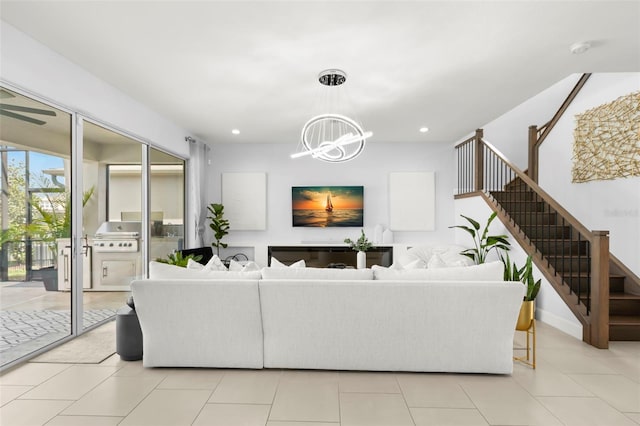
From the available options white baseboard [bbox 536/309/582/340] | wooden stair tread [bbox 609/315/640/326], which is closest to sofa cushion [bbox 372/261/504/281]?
white baseboard [bbox 536/309/582/340]

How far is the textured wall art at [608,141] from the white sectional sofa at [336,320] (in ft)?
9.99

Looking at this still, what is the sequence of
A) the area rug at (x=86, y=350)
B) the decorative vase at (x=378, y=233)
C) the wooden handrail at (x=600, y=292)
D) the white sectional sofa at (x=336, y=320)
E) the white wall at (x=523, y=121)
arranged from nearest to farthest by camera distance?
the white sectional sofa at (x=336, y=320) → the area rug at (x=86, y=350) → the wooden handrail at (x=600, y=292) → the white wall at (x=523, y=121) → the decorative vase at (x=378, y=233)

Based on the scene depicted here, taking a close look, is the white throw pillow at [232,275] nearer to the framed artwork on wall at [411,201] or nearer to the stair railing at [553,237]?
the stair railing at [553,237]

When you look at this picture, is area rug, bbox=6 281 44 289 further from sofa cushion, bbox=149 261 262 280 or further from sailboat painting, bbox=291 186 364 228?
sailboat painting, bbox=291 186 364 228

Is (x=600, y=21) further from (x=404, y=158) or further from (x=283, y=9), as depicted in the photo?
(x=404, y=158)

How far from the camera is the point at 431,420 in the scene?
2080 millimetres

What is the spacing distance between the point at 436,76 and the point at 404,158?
344 cm

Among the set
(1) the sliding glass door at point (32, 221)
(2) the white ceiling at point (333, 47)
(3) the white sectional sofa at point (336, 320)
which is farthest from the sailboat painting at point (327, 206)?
(3) the white sectional sofa at point (336, 320)

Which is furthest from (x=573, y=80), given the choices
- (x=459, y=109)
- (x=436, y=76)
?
(x=436, y=76)

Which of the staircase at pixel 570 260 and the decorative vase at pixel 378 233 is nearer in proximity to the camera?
the staircase at pixel 570 260

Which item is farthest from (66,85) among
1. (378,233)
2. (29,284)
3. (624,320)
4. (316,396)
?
(624,320)

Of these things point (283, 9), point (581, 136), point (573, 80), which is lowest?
point (581, 136)

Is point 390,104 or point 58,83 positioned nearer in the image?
point 58,83

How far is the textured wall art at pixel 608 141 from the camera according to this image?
13.8 ft
